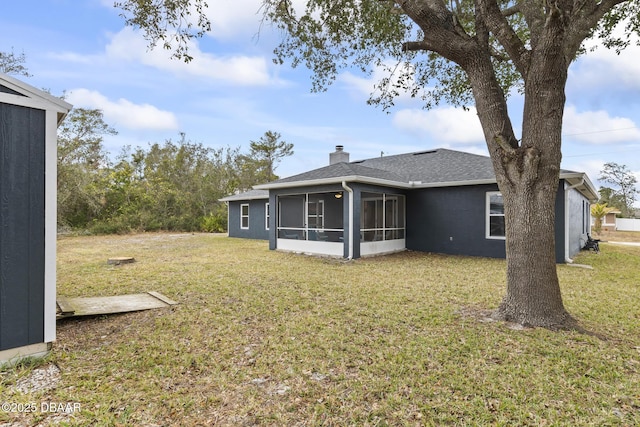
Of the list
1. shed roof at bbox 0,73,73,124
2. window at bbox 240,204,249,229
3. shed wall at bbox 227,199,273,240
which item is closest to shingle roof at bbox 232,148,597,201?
shed wall at bbox 227,199,273,240

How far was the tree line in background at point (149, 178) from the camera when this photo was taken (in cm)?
1764

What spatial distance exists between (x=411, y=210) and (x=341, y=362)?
9.67m

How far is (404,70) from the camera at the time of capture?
6.99 meters

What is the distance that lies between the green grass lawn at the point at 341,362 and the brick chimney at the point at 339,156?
9.82m

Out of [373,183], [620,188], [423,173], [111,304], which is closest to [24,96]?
[111,304]

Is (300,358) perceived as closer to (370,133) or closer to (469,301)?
(469,301)

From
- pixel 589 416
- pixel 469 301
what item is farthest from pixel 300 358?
pixel 469 301

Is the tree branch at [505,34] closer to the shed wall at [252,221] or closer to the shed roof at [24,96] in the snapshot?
the shed roof at [24,96]

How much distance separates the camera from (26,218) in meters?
3.00

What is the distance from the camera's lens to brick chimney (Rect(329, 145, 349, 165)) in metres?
15.0

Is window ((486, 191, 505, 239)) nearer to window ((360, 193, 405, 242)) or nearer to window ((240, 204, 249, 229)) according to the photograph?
window ((360, 193, 405, 242))

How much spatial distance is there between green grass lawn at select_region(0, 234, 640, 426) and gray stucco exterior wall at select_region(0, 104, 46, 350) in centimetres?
44

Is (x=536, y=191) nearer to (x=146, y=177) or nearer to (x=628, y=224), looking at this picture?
(x=146, y=177)

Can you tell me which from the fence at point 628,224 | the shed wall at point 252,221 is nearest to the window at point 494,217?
the shed wall at point 252,221
